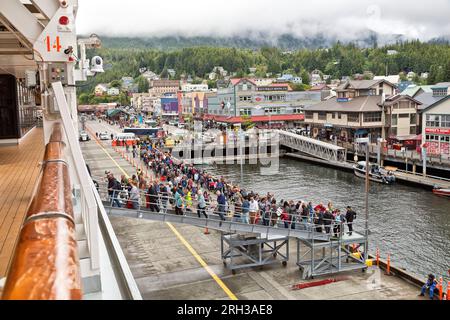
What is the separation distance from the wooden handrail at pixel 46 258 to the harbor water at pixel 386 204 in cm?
1868

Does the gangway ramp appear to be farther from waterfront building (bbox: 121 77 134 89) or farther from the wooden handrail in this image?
waterfront building (bbox: 121 77 134 89)

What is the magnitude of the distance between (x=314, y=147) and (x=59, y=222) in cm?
4717

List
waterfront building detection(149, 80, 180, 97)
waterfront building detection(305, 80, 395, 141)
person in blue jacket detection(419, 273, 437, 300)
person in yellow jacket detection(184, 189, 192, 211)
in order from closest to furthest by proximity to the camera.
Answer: person in blue jacket detection(419, 273, 437, 300) → person in yellow jacket detection(184, 189, 192, 211) → waterfront building detection(305, 80, 395, 141) → waterfront building detection(149, 80, 180, 97)

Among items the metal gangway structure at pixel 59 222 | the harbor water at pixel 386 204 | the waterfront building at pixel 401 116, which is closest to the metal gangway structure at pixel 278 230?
the harbor water at pixel 386 204

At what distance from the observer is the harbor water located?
20156mm

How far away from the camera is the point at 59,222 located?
1505 mm

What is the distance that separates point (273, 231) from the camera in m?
15.8

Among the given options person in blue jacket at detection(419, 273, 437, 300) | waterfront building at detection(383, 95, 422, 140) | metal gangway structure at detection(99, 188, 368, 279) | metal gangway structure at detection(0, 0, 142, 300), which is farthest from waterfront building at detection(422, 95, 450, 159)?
metal gangway structure at detection(0, 0, 142, 300)

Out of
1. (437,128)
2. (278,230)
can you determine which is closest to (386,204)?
(437,128)

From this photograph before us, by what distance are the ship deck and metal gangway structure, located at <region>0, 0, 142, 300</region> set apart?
64 cm

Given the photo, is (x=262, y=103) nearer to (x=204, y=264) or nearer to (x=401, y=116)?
(x=401, y=116)

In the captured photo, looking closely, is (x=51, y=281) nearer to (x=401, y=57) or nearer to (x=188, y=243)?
(x=188, y=243)

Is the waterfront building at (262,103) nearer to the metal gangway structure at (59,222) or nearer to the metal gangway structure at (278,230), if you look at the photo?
the metal gangway structure at (278,230)

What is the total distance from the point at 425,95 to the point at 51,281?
5791cm
